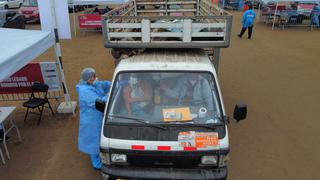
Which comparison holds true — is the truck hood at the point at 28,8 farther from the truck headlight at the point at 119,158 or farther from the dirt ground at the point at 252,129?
the truck headlight at the point at 119,158

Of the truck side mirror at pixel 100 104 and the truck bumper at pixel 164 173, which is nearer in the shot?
the truck bumper at pixel 164 173

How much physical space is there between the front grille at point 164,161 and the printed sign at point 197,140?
0.19 metres

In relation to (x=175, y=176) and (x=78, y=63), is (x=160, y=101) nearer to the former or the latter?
(x=175, y=176)

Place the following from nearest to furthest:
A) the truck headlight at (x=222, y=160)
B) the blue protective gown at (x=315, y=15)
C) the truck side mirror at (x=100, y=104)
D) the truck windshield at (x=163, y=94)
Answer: the truck headlight at (x=222, y=160)
the truck windshield at (x=163, y=94)
the truck side mirror at (x=100, y=104)
the blue protective gown at (x=315, y=15)

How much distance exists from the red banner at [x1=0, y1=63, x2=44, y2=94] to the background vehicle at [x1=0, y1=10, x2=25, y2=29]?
373 inches

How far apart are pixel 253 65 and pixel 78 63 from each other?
6628 millimetres

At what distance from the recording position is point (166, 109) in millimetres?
3807

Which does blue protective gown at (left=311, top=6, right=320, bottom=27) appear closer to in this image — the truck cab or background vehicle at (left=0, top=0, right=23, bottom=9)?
the truck cab

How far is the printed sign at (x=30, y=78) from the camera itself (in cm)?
648

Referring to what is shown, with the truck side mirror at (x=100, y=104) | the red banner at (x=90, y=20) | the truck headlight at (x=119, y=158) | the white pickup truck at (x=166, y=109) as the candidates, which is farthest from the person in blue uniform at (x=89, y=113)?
the red banner at (x=90, y=20)

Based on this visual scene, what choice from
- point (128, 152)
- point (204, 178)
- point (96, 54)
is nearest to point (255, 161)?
point (204, 178)

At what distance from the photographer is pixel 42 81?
6.62m

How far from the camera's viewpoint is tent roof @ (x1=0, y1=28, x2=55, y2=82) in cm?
404

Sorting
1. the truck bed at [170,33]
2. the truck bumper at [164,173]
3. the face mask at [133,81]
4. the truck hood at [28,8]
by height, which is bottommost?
the truck bumper at [164,173]
